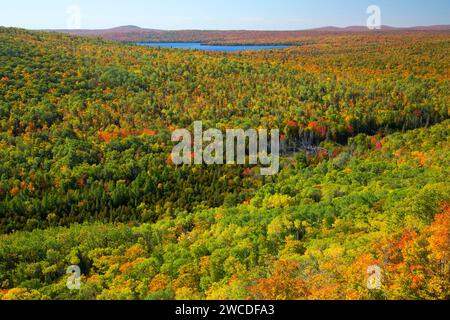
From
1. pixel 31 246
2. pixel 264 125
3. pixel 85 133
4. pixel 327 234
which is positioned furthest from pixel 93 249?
pixel 264 125

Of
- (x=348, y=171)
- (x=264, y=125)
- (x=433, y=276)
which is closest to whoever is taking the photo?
(x=433, y=276)

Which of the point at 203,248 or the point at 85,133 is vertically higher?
the point at 85,133

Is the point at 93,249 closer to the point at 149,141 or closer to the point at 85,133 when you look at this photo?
the point at 149,141

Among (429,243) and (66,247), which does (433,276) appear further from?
(66,247)
